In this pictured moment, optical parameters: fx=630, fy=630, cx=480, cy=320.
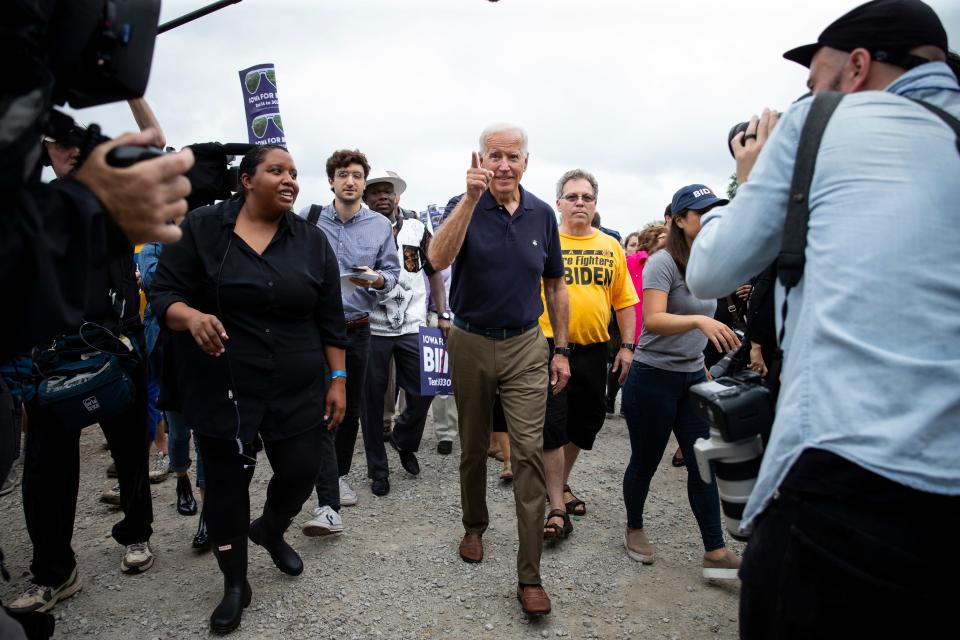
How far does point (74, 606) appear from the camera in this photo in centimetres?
A: 317

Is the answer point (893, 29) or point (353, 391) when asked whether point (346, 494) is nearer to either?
point (353, 391)

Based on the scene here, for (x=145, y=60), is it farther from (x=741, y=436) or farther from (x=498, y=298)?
(x=498, y=298)

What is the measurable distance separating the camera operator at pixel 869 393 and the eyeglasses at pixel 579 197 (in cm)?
302

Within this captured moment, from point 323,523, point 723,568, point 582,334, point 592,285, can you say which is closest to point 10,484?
point 323,523

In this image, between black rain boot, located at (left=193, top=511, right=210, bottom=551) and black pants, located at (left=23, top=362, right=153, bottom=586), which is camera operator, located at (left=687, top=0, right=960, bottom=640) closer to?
black pants, located at (left=23, top=362, right=153, bottom=586)

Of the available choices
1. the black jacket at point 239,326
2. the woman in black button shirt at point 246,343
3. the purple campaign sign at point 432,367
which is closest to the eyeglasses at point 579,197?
the purple campaign sign at point 432,367

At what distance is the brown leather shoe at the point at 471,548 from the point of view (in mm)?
3674

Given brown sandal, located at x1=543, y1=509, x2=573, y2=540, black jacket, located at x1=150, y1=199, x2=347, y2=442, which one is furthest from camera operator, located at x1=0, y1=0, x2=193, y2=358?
brown sandal, located at x1=543, y1=509, x2=573, y2=540

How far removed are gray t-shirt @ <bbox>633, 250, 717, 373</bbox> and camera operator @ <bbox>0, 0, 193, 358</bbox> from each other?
2910 mm

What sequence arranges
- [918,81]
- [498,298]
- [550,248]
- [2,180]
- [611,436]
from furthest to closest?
[611,436] → [550,248] → [498,298] → [918,81] → [2,180]

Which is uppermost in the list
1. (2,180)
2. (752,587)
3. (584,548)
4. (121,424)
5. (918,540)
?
(2,180)

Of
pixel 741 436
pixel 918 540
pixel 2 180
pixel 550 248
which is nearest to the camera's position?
pixel 2 180

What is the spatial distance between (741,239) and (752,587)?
78cm

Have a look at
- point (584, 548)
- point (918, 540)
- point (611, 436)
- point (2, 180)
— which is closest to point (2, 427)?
point (2, 180)
